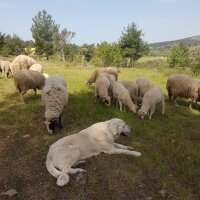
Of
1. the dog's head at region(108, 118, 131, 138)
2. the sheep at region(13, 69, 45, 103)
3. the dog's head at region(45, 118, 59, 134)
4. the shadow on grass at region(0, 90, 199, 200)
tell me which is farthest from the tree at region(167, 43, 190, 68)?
the dog's head at region(108, 118, 131, 138)

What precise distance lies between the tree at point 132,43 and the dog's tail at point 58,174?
44.5 metres

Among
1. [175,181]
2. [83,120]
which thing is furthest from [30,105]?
[175,181]

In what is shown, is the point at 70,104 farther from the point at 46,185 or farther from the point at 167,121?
the point at 46,185

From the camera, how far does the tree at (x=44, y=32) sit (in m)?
59.7

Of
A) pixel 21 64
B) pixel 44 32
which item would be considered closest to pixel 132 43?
pixel 44 32

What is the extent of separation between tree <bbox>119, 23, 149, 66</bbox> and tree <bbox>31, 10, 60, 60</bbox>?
593 inches

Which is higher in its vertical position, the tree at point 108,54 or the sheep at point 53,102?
the sheep at point 53,102

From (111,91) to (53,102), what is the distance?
3.96 meters

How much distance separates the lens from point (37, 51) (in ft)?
197

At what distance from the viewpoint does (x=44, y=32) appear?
6150 centimetres

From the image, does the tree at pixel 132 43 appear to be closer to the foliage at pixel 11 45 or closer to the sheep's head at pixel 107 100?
the foliage at pixel 11 45

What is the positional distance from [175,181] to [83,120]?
4159 millimetres

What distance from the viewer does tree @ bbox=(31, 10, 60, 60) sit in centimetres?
5966

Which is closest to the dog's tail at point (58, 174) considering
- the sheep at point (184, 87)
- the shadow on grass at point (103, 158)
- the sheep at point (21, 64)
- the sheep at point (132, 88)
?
the shadow on grass at point (103, 158)
